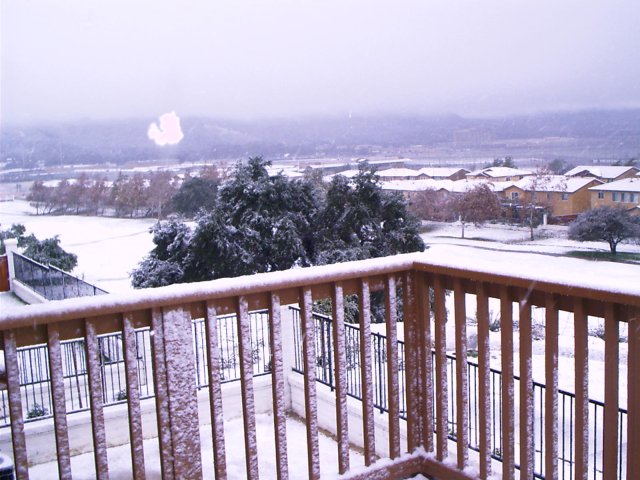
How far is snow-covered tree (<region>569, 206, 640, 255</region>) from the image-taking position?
262 centimetres

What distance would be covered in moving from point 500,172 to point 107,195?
2.74 metres

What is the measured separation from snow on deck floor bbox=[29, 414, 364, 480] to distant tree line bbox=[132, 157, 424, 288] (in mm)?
2338

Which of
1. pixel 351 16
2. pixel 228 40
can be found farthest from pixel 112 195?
pixel 351 16

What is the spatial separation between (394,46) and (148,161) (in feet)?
6.45

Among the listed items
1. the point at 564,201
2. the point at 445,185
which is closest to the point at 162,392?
the point at 564,201

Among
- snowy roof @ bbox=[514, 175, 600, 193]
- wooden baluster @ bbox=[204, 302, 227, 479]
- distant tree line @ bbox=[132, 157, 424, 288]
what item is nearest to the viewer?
wooden baluster @ bbox=[204, 302, 227, 479]

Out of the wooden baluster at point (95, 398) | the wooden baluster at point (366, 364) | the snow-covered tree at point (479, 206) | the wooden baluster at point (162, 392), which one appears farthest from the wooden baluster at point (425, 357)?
the snow-covered tree at point (479, 206)

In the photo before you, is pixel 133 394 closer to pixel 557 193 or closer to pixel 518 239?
pixel 518 239

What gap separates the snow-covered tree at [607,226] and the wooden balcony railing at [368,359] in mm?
1127

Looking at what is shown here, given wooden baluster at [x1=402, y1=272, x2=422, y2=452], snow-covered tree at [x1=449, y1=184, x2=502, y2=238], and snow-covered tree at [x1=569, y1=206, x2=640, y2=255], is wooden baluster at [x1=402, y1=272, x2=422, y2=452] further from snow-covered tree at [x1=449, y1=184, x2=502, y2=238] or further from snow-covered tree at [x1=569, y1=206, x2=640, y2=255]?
snow-covered tree at [x1=449, y1=184, x2=502, y2=238]

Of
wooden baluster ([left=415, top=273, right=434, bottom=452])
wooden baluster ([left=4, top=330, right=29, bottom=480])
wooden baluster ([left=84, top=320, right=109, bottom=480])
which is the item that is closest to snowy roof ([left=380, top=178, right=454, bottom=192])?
wooden baluster ([left=415, top=273, right=434, bottom=452])

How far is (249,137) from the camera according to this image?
198 inches

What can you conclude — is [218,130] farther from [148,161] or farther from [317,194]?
[317,194]

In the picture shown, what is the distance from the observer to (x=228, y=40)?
17.4 ft
